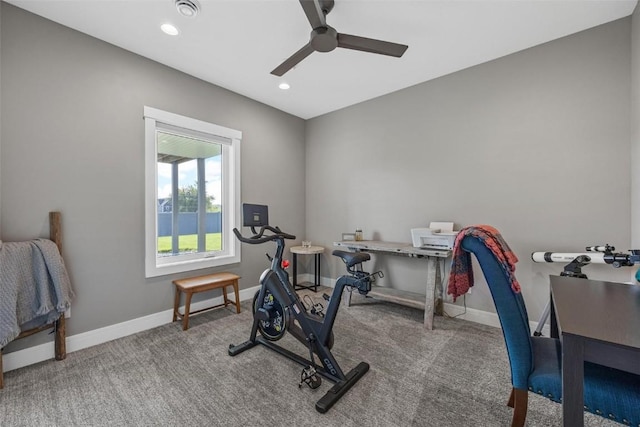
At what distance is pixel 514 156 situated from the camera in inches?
109

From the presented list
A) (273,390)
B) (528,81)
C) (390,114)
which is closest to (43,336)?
(273,390)

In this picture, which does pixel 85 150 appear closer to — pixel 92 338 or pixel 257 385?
pixel 92 338

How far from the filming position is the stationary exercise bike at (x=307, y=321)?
71.7 inches

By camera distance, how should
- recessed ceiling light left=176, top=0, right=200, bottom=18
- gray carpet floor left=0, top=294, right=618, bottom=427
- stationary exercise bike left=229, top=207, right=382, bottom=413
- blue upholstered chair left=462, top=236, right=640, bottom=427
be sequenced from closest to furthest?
blue upholstered chair left=462, top=236, right=640, bottom=427 < gray carpet floor left=0, top=294, right=618, bottom=427 < stationary exercise bike left=229, top=207, right=382, bottom=413 < recessed ceiling light left=176, top=0, right=200, bottom=18

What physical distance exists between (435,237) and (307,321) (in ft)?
5.55

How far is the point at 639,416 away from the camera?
0.97 metres

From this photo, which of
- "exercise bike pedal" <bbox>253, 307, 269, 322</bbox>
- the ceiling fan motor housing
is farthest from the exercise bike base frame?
the ceiling fan motor housing

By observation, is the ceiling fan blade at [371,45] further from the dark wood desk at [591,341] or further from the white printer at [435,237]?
the dark wood desk at [591,341]

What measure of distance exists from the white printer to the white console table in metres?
0.08

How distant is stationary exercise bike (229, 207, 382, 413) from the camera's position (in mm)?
1821

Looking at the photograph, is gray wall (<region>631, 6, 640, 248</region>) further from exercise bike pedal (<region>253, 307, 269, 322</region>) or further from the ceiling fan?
exercise bike pedal (<region>253, 307, 269, 322</region>)

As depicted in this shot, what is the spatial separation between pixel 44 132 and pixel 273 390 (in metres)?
2.76

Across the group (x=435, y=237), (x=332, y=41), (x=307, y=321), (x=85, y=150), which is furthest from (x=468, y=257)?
(x=85, y=150)

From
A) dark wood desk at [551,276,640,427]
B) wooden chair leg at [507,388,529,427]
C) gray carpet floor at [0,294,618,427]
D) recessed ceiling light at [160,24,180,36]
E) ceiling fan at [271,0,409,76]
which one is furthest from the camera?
recessed ceiling light at [160,24,180,36]
